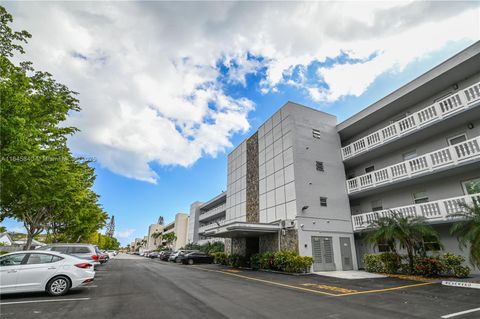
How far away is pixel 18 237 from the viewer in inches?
2057

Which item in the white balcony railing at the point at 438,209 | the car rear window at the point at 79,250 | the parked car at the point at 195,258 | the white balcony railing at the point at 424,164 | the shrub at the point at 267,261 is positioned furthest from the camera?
the parked car at the point at 195,258

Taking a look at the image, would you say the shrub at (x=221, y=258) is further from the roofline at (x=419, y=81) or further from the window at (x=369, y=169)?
the roofline at (x=419, y=81)

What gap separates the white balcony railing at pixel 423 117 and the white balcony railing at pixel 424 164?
193cm

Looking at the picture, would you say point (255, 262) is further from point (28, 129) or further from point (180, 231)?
point (180, 231)

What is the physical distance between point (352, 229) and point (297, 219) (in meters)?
5.33

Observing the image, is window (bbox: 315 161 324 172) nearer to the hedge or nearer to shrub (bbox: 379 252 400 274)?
the hedge

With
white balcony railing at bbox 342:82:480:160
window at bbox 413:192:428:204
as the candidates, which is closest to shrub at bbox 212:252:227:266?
white balcony railing at bbox 342:82:480:160

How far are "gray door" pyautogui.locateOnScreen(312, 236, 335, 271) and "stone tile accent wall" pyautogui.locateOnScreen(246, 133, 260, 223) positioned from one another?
6.26 m

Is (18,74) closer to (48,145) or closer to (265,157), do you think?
(48,145)

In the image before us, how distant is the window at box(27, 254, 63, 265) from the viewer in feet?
27.3

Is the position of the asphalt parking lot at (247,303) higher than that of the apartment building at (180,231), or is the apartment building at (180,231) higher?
the apartment building at (180,231)

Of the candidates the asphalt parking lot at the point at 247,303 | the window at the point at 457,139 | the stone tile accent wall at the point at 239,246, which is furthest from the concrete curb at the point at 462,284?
the stone tile accent wall at the point at 239,246

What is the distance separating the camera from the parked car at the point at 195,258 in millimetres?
28328

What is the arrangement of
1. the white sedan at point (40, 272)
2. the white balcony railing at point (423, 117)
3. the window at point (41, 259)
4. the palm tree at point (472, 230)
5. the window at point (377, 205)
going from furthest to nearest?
the window at point (377, 205), the white balcony railing at point (423, 117), the palm tree at point (472, 230), the window at point (41, 259), the white sedan at point (40, 272)
